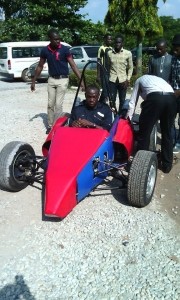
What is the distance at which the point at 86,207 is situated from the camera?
4.52 m

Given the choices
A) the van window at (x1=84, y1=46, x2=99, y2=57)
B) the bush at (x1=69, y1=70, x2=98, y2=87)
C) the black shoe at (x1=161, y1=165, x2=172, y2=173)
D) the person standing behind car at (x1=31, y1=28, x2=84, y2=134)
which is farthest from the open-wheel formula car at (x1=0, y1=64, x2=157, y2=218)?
the van window at (x1=84, y1=46, x2=99, y2=57)

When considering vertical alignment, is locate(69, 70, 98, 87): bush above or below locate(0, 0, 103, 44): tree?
below

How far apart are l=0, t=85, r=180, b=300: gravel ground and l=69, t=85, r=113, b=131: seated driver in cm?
98

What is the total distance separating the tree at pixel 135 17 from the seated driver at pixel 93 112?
1070cm

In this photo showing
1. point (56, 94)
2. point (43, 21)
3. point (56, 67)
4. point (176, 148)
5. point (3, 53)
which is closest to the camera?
point (176, 148)

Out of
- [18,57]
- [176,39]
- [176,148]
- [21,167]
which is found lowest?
[18,57]

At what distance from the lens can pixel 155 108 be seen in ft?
16.6

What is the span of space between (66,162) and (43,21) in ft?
72.3

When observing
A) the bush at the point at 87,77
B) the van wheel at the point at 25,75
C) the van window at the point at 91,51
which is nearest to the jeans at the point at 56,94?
the bush at the point at 87,77

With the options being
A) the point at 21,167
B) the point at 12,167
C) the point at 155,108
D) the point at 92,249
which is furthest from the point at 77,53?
the point at 92,249

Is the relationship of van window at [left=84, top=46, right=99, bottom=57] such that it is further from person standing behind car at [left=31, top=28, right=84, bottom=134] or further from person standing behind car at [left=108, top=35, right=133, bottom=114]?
person standing behind car at [left=31, top=28, right=84, bottom=134]

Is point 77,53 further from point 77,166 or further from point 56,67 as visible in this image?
point 77,166

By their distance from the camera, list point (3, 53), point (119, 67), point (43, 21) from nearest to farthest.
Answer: point (119, 67) < point (3, 53) < point (43, 21)

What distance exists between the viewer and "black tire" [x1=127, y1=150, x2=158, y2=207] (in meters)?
4.30
